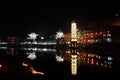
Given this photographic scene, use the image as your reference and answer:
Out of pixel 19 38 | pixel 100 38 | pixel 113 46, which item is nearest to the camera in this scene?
pixel 113 46

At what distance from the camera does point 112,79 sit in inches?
559

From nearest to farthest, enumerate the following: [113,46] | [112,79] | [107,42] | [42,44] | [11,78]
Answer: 1. [11,78]
2. [112,79]
3. [113,46]
4. [107,42]
5. [42,44]

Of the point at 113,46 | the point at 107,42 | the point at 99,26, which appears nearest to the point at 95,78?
the point at 113,46

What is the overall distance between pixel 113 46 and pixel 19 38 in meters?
53.6

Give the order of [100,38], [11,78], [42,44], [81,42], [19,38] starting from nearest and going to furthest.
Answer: [11,78] → [100,38] → [81,42] → [42,44] → [19,38]

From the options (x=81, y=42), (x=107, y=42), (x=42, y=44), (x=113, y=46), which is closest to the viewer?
(x=113, y=46)

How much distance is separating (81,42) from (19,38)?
34.8 m

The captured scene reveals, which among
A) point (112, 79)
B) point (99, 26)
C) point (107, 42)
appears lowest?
point (112, 79)

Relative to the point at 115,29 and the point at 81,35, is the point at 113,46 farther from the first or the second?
the point at 81,35

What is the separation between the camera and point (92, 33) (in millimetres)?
84750

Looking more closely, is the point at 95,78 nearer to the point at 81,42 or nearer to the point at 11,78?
the point at 11,78

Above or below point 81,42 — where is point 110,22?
above

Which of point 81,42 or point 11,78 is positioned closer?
point 11,78

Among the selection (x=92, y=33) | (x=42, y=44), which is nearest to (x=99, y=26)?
(x=92, y=33)
